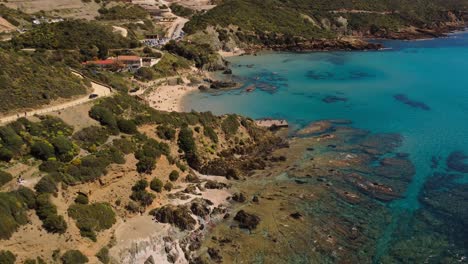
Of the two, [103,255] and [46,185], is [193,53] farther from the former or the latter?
[103,255]

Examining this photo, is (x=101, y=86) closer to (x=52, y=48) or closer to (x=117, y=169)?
(x=117, y=169)

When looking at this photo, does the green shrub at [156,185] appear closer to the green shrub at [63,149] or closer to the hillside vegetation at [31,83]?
the green shrub at [63,149]

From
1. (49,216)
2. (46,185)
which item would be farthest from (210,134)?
→ (49,216)

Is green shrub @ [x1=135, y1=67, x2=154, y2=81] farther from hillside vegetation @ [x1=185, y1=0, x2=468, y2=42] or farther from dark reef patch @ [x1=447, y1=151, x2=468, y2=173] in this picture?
dark reef patch @ [x1=447, y1=151, x2=468, y2=173]

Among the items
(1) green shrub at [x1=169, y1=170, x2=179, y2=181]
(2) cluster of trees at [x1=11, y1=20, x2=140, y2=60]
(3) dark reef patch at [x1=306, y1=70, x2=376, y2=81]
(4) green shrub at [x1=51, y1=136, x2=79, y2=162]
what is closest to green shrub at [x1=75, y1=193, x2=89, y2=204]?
(4) green shrub at [x1=51, y1=136, x2=79, y2=162]

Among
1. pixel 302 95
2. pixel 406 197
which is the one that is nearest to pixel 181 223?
pixel 406 197
